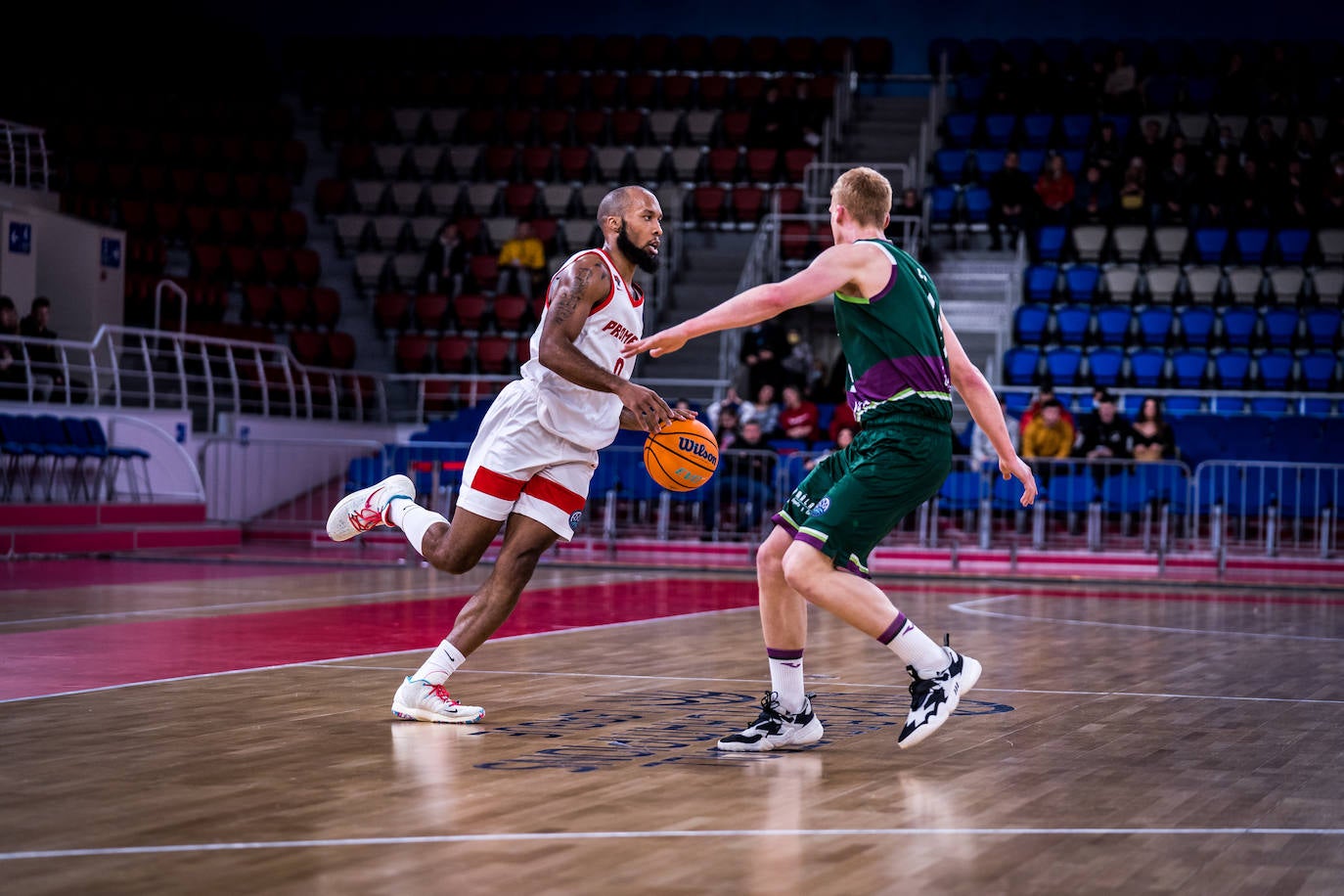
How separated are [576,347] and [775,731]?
5.01 ft

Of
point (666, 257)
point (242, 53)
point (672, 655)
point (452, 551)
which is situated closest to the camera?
point (452, 551)

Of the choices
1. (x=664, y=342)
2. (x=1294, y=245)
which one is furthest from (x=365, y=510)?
(x=1294, y=245)

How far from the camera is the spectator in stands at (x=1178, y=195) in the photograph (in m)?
22.5

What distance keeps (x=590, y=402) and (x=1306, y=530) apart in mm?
12502

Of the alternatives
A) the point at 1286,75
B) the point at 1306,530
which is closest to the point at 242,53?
the point at 1286,75

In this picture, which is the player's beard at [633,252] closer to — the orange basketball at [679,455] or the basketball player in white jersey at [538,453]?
the basketball player in white jersey at [538,453]

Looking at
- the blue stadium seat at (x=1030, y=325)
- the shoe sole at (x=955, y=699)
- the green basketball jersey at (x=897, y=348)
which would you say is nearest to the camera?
the shoe sole at (x=955, y=699)

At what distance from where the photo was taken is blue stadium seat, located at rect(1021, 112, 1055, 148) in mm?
24234

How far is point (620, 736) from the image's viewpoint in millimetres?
5746

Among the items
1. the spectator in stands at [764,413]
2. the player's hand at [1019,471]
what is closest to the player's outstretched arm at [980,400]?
the player's hand at [1019,471]

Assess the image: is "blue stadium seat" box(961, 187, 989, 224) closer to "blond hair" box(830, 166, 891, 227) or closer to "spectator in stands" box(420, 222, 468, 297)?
"spectator in stands" box(420, 222, 468, 297)

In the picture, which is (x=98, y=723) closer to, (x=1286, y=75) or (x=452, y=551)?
(x=452, y=551)

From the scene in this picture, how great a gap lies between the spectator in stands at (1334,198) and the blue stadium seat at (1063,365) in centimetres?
467

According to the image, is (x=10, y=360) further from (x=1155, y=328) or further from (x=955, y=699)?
(x=955, y=699)
